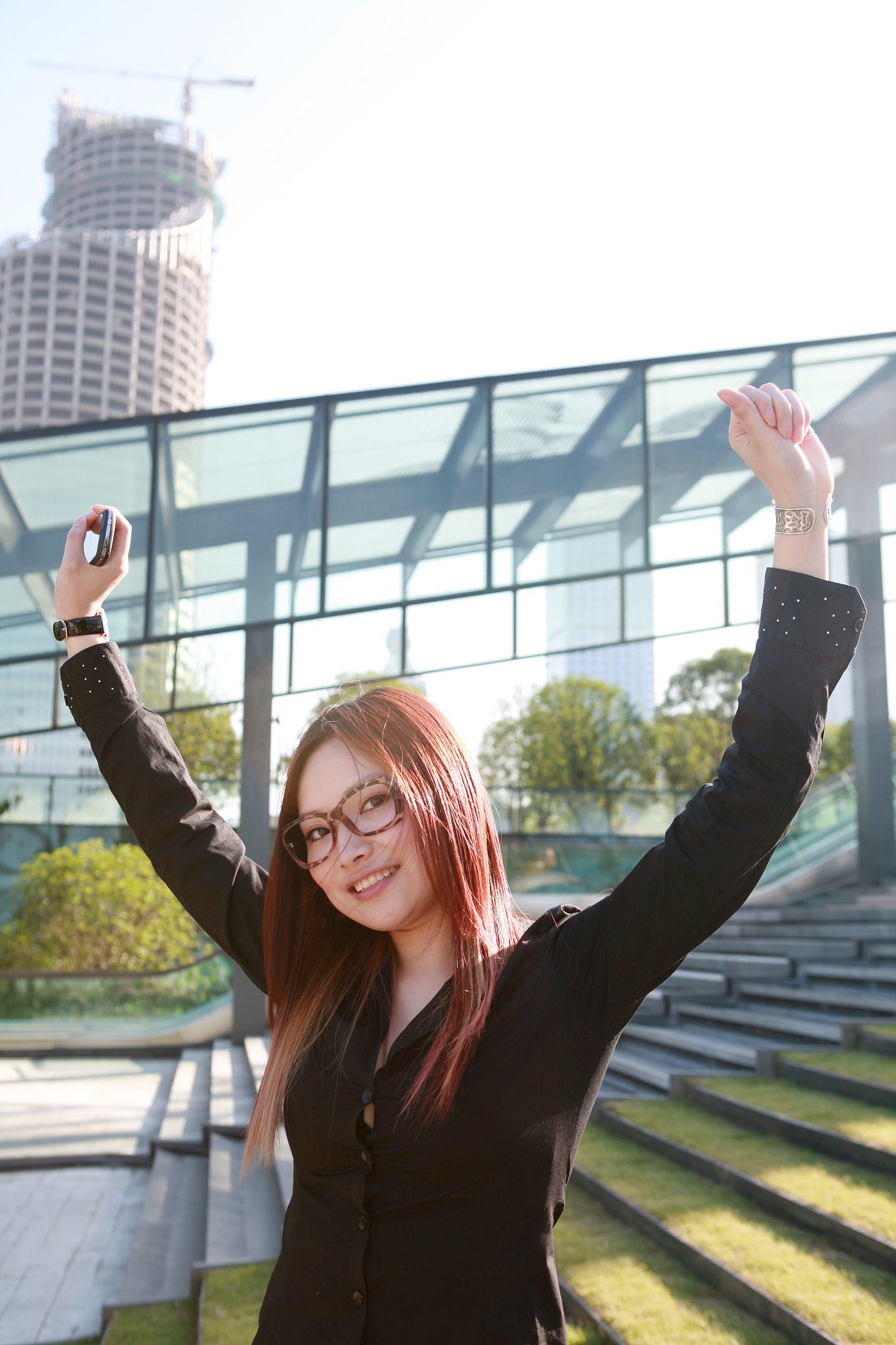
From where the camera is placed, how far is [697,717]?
33.1 meters

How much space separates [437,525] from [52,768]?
9244 millimetres

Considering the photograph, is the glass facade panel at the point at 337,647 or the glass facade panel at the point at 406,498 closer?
the glass facade panel at the point at 406,498

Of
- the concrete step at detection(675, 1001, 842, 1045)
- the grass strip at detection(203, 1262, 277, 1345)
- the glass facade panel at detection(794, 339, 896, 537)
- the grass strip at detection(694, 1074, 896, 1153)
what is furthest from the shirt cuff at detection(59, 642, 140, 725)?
the glass facade panel at detection(794, 339, 896, 537)

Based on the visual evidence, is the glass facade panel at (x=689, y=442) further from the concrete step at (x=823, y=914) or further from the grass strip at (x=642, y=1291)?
the grass strip at (x=642, y=1291)

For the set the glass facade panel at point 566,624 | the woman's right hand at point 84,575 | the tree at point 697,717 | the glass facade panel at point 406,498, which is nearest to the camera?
the woman's right hand at point 84,575

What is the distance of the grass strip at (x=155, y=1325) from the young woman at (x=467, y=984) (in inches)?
117

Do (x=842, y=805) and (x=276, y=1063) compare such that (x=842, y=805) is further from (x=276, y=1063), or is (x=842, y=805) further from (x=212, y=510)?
(x=276, y=1063)

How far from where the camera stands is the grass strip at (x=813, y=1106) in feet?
13.0

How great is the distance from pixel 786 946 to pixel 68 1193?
19.4 feet

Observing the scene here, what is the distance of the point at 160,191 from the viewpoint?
4968 inches

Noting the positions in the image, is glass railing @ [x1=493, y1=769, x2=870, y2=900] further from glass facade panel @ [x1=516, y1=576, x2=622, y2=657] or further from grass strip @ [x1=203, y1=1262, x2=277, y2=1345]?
grass strip @ [x1=203, y1=1262, x2=277, y2=1345]

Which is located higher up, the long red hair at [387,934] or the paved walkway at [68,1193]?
the long red hair at [387,934]

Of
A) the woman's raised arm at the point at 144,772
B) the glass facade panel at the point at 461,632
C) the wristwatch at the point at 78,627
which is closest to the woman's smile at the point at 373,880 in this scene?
the woman's raised arm at the point at 144,772

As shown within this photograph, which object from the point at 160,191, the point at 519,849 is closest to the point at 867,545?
the point at 519,849
